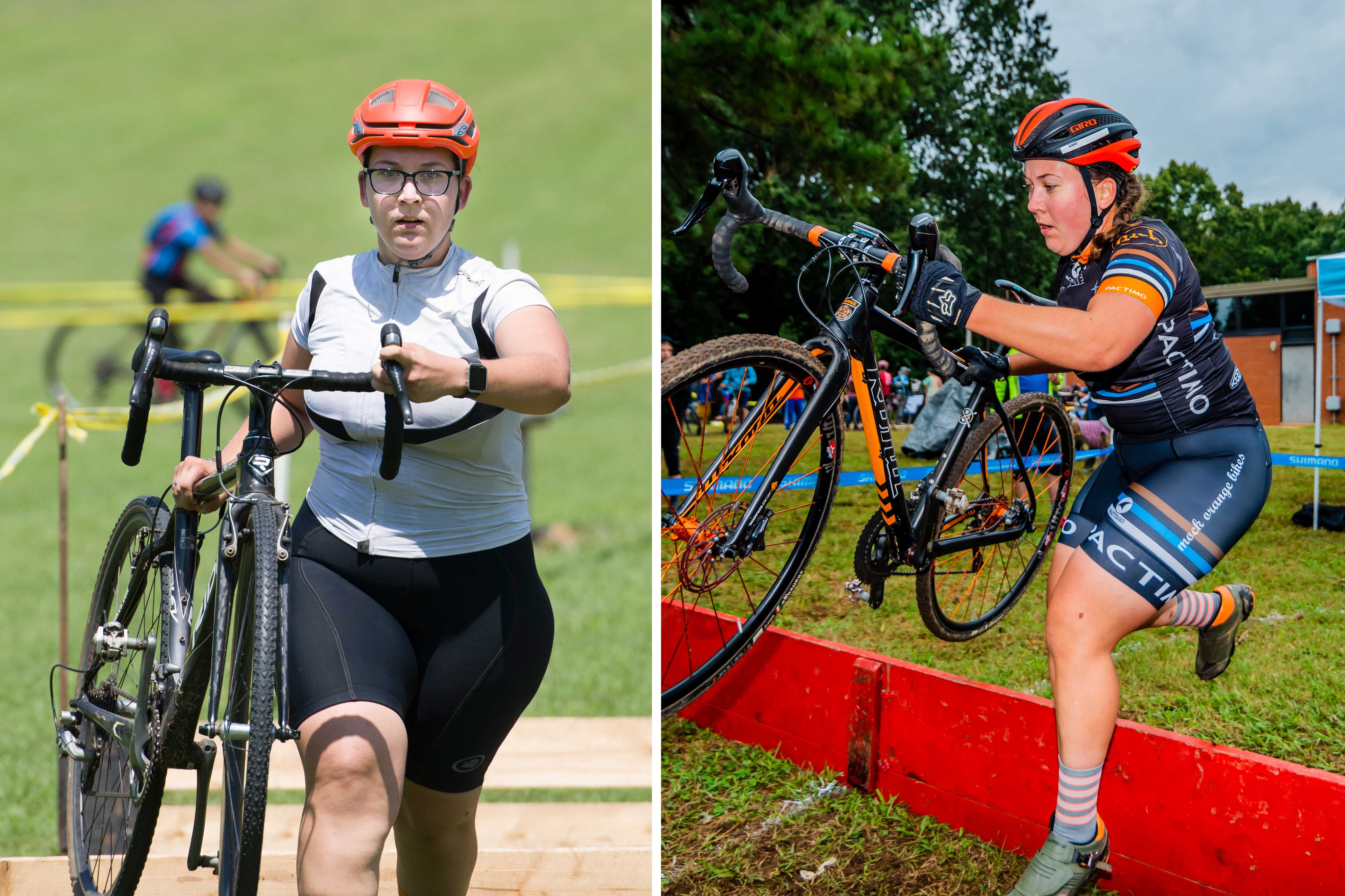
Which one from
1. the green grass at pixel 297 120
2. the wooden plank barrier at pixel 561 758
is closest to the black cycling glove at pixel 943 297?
the wooden plank barrier at pixel 561 758

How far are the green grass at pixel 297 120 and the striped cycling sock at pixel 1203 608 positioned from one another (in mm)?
16826

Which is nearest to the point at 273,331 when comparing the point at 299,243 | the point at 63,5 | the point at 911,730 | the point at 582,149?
the point at 911,730

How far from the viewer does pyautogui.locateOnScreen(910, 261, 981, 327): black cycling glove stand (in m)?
2.04

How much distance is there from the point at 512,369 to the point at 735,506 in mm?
888

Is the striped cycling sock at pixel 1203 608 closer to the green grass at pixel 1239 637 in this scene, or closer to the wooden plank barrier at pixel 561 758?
the green grass at pixel 1239 637

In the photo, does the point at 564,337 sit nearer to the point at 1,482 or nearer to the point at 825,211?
the point at 825,211

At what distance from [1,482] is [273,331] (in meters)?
2.86

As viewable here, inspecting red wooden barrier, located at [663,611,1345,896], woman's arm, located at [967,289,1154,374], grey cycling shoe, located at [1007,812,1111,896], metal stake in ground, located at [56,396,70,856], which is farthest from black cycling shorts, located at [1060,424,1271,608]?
metal stake in ground, located at [56,396,70,856]

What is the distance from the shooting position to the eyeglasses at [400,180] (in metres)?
1.92

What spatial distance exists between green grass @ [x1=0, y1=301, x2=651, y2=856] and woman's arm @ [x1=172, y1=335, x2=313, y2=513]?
0.31 meters

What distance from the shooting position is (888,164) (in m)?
3.23

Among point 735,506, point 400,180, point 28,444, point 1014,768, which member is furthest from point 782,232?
point 28,444

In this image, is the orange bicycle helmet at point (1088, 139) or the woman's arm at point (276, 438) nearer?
the woman's arm at point (276, 438)

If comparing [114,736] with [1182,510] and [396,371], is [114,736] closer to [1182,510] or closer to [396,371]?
[396,371]
